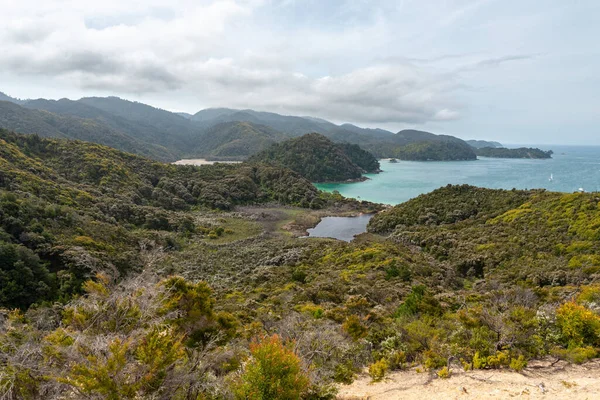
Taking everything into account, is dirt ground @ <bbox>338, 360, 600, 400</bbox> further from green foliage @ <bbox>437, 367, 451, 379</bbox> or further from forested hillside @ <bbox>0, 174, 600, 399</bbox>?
forested hillside @ <bbox>0, 174, 600, 399</bbox>

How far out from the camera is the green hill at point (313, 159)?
105750 millimetres

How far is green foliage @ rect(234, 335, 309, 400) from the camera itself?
5879 millimetres

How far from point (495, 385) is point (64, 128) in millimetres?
165361

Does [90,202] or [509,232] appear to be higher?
[90,202]

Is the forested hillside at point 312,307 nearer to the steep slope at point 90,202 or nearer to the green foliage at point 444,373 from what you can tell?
the green foliage at point 444,373

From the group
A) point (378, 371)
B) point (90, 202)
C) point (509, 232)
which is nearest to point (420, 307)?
point (378, 371)

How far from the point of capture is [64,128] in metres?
134

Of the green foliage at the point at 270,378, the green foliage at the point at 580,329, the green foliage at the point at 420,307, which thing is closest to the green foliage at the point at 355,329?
the green foliage at the point at 420,307

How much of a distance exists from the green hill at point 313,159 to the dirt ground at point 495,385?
9599 cm

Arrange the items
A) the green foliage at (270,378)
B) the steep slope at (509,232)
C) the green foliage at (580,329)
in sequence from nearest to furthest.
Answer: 1. the green foliage at (270,378)
2. the green foliage at (580,329)
3. the steep slope at (509,232)

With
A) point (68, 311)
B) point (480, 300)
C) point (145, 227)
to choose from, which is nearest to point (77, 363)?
point (68, 311)

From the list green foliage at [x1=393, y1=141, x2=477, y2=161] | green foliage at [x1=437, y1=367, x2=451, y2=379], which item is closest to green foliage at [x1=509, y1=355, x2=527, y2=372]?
green foliage at [x1=437, y1=367, x2=451, y2=379]

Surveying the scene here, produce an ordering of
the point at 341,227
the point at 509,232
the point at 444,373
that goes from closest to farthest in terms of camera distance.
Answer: the point at 444,373
the point at 509,232
the point at 341,227

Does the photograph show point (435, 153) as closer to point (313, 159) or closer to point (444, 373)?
point (313, 159)
